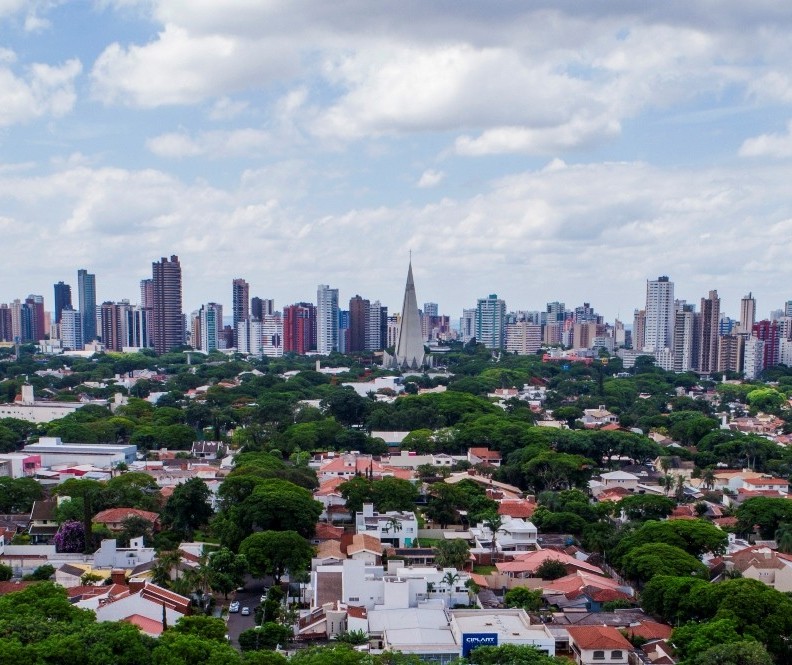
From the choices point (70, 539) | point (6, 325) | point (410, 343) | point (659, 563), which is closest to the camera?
point (659, 563)

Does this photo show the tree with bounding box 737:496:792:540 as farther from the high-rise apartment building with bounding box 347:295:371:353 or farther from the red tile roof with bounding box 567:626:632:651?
the high-rise apartment building with bounding box 347:295:371:353

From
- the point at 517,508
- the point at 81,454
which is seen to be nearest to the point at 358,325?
the point at 81,454

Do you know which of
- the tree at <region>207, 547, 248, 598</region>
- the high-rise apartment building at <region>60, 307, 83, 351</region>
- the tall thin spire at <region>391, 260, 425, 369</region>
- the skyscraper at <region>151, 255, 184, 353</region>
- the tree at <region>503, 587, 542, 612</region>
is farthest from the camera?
the high-rise apartment building at <region>60, 307, 83, 351</region>

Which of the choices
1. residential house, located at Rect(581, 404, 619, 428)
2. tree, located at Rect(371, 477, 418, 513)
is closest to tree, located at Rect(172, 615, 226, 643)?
tree, located at Rect(371, 477, 418, 513)

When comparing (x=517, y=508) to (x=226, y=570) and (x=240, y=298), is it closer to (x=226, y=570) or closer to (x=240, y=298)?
(x=226, y=570)

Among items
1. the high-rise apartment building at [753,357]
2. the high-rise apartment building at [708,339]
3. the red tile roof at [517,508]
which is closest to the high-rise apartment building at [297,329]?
the high-rise apartment building at [708,339]
